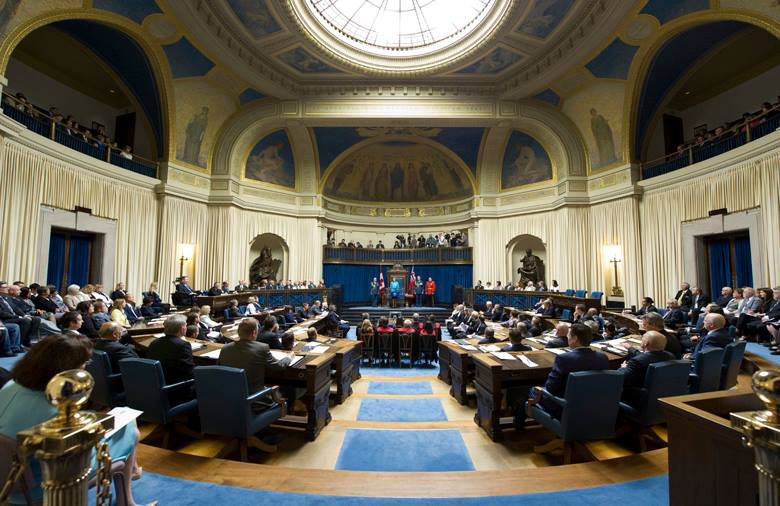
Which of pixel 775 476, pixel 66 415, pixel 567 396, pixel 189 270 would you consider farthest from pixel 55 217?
pixel 775 476

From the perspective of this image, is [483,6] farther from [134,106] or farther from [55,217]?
[55,217]

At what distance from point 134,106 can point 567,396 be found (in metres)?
16.7

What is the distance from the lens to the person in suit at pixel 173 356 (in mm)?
3539

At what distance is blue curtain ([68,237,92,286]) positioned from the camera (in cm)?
1056

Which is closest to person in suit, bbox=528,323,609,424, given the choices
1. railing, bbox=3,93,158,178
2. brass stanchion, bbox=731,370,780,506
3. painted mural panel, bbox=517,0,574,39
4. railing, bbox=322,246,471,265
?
brass stanchion, bbox=731,370,780,506

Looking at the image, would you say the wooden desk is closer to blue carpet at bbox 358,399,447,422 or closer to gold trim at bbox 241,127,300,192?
blue carpet at bbox 358,399,447,422

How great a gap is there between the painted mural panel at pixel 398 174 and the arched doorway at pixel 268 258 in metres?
3.90

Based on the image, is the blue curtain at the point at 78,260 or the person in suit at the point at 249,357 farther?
the blue curtain at the point at 78,260

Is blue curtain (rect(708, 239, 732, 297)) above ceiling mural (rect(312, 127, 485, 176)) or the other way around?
the other way around

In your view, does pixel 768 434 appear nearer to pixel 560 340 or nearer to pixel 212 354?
pixel 560 340

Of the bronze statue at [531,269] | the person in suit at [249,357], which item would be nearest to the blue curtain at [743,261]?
the bronze statue at [531,269]

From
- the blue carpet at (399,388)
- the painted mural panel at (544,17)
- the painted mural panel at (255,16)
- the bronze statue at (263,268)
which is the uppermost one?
the painted mural panel at (544,17)

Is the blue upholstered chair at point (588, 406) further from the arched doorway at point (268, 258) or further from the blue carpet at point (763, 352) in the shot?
the arched doorway at point (268, 258)

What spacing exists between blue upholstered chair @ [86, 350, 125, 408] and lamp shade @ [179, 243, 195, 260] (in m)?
11.5
